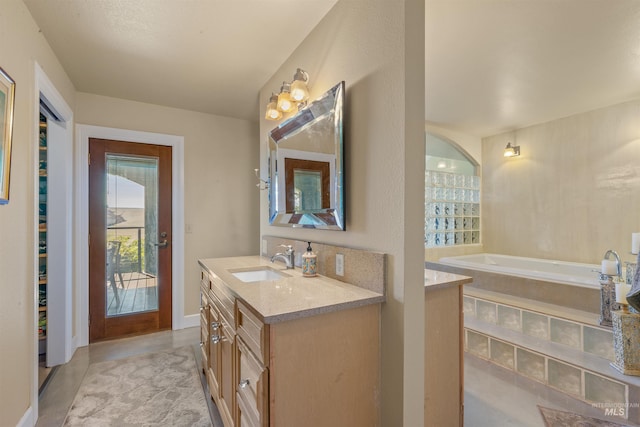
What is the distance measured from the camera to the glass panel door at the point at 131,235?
2.96 m

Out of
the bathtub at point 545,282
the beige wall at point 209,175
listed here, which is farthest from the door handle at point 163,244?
the bathtub at point 545,282

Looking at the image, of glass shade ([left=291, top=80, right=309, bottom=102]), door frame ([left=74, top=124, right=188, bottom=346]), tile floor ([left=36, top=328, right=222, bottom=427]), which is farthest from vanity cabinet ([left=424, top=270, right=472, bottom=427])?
door frame ([left=74, top=124, right=188, bottom=346])

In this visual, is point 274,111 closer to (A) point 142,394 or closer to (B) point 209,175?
(B) point 209,175

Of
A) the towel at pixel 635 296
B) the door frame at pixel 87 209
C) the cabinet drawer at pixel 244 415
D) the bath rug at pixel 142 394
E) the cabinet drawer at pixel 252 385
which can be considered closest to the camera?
the towel at pixel 635 296

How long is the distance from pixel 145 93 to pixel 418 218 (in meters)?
2.92

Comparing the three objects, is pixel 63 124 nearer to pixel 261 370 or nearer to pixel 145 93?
pixel 145 93

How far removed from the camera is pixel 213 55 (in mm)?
2170

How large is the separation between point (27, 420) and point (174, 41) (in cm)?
247

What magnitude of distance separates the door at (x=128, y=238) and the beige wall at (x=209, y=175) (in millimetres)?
211

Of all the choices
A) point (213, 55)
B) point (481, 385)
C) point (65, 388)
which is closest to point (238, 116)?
point (213, 55)

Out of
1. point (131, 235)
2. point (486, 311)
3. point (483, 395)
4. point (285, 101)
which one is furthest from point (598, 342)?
point (131, 235)

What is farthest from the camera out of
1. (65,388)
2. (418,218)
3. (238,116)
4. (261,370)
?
(238,116)

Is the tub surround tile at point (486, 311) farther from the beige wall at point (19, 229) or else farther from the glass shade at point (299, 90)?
the beige wall at point (19, 229)

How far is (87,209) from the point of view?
2.81 meters
